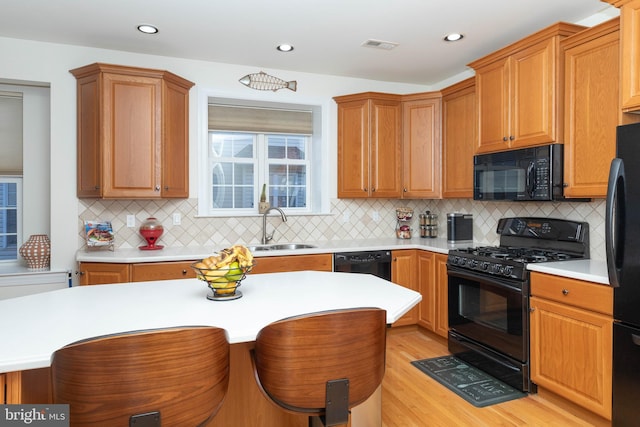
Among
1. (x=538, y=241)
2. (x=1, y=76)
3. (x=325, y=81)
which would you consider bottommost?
(x=538, y=241)

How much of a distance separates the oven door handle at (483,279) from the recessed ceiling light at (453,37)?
1847 millimetres

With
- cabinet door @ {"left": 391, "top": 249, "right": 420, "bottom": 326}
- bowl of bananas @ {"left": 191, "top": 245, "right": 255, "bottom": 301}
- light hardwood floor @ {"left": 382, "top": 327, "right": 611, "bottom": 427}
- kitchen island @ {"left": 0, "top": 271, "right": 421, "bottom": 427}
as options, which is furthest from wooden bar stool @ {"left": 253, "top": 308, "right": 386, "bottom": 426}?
cabinet door @ {"left": 391, "top": 249, "right": 420, "bottom": 326}

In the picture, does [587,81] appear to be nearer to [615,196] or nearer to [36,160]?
[615,196]

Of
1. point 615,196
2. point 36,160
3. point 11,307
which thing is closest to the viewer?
point 11,307

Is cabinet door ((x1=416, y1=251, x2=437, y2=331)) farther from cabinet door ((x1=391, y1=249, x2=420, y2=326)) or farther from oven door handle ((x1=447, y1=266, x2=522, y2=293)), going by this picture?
oven door handle ((x1=447, y1=266, x2=522, y2=293))

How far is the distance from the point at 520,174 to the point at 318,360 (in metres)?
2.35

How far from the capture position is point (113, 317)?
4.75 ft

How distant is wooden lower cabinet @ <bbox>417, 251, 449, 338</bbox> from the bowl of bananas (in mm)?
2204

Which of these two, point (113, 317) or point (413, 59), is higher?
point (413, 59)

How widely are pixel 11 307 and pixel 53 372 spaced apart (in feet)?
2.61

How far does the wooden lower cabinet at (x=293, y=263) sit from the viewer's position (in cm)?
326

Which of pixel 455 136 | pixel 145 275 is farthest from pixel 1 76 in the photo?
pixel 455 136

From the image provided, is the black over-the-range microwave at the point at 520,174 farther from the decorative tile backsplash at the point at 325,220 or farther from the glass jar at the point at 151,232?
the glass jar at the point at 151,232

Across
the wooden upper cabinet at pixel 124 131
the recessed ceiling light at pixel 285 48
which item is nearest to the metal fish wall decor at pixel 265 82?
the recessed ceiling light at pixel 285 48
